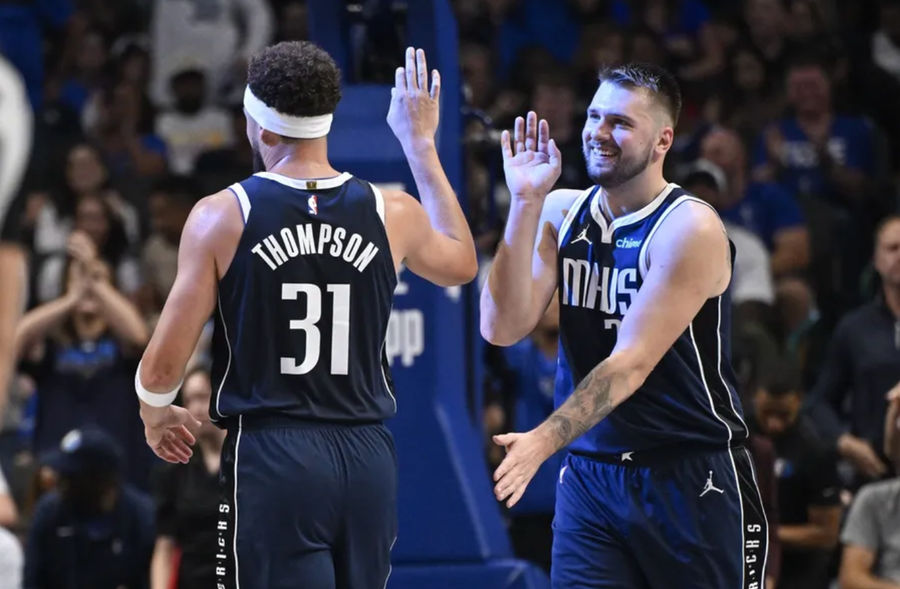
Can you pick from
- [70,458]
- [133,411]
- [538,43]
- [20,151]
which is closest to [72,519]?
[70,458]

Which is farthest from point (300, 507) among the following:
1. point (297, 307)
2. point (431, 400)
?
point (431, 400)

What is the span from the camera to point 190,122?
39.2ft

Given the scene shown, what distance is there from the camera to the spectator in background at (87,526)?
769 cm

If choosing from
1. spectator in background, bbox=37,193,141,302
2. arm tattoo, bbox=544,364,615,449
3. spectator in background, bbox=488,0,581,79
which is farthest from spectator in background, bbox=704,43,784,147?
arm tattoo, bbox=544,364,615,449

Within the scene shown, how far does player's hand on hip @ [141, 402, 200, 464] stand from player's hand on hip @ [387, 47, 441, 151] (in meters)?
1.12

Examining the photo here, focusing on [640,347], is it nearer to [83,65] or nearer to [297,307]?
[297,307]

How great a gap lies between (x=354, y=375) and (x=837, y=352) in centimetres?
454

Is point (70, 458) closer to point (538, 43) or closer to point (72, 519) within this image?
point (72, 519)

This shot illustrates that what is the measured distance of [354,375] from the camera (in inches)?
185

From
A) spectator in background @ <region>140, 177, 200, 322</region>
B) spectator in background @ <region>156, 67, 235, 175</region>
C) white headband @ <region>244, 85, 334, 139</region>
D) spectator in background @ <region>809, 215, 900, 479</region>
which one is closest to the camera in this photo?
white headband @ <region>244, 85, 334, 139</region>

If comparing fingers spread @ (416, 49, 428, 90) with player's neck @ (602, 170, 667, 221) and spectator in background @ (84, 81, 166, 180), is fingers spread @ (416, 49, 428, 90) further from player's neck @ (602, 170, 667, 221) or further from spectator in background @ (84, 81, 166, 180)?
spectator in background @ (84, 81, 166, 180)

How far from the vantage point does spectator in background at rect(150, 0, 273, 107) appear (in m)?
12.3

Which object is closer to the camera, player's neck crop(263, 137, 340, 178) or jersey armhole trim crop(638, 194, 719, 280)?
player's neck crop(263, 137, 340, 178)

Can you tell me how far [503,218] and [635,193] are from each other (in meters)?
4.20
